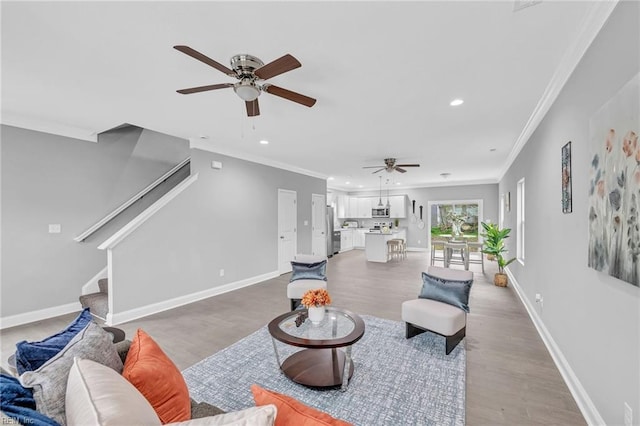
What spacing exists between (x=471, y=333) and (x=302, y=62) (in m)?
3.56

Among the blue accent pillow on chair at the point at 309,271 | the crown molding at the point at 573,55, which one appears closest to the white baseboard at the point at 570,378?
the crown molding at the point at 573,55

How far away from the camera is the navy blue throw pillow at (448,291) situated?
304cm

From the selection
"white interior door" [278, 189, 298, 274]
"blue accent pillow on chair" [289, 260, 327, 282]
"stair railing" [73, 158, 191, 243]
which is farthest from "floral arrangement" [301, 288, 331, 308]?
"white interior door" [278, 189, 298, 274]

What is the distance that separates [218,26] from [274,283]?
15.7 feet

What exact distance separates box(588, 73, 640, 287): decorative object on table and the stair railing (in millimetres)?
5869

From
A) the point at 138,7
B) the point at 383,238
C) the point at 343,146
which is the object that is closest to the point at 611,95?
the point at 138,7

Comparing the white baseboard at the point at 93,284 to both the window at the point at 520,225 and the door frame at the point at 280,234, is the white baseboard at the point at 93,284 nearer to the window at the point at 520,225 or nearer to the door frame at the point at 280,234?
the door frame at the point at 280,234

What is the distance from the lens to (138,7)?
1713 mm

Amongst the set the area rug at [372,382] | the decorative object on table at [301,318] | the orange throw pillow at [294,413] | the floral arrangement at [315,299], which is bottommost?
the area rug at [372,382]

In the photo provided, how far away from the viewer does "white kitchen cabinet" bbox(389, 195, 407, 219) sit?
10805 mm

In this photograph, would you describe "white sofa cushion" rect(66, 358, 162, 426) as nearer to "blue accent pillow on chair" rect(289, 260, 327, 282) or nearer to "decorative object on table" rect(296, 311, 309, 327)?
"decorative object on table" rect(296, 311, 309, 327)

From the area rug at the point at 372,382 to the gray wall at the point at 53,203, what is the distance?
3026 millimetres

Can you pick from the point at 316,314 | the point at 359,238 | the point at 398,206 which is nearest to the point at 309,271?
the point at 316,314

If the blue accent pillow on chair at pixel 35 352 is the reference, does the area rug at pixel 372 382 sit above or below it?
below
